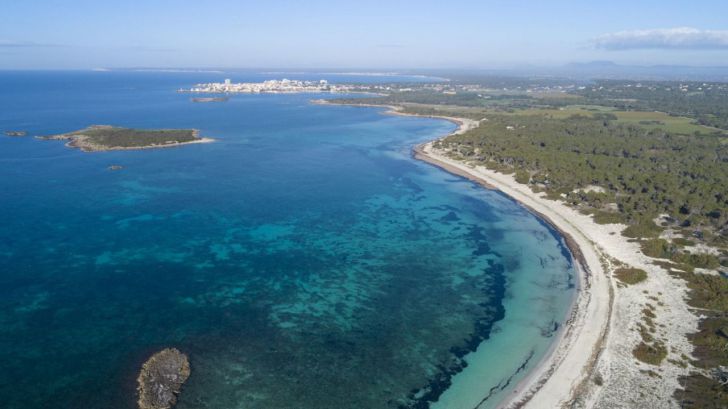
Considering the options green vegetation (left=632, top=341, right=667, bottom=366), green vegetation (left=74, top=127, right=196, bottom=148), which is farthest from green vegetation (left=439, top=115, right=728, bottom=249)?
green vegetation (left=74, top=127, right=196, bottom=148)

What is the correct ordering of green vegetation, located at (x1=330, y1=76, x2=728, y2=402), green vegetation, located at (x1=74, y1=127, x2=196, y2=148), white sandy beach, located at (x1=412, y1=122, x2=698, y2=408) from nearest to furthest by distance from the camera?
white sandy beach, located at (x1=412, y1=122, x2=698, y2=408) < green vegetation, located at (x1=330, y1=76, x2=728, y2=402) < green vegetation, located at (x1=74, y1=127, x2=196, y2=148)

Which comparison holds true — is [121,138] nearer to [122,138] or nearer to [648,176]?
[122,138]

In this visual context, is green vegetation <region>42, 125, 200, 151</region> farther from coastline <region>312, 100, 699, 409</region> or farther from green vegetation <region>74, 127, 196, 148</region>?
coastline <region>312, 100, 699, 409</region>

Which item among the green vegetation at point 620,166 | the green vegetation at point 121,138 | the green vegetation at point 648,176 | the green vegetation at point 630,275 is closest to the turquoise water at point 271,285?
the green vegetation at point 630,275

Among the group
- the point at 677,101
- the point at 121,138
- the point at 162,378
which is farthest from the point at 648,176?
the point at 677,101

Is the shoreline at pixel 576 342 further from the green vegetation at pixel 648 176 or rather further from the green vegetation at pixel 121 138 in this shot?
the green vegetation at pixel 121 138

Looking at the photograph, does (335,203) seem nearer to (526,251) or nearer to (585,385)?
(526,251)
